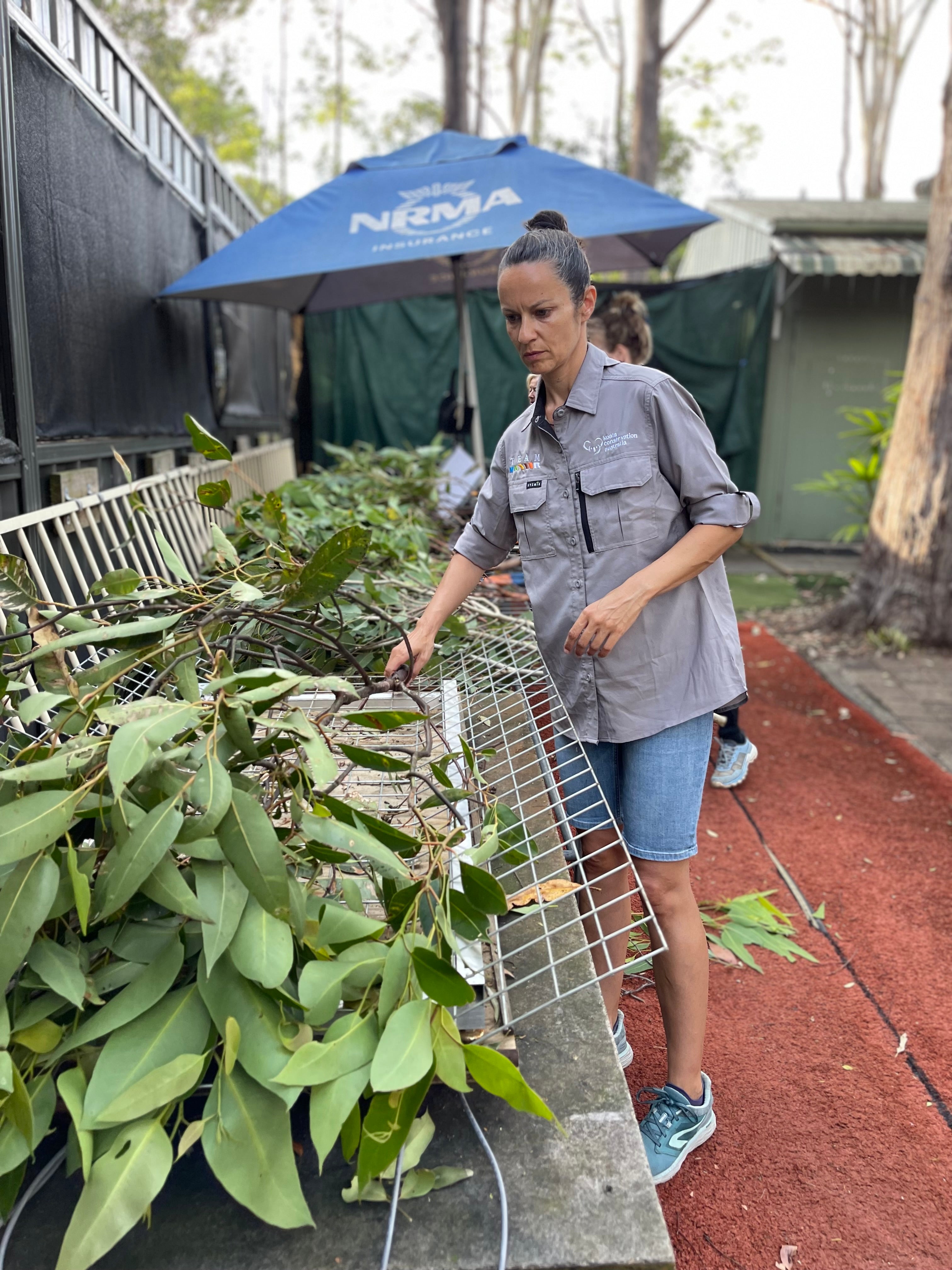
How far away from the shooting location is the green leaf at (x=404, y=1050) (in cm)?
121

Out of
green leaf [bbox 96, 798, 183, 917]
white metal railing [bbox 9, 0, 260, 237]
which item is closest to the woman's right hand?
green leaf [bbox 96, 798, 183, 917]

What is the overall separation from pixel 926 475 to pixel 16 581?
622cm

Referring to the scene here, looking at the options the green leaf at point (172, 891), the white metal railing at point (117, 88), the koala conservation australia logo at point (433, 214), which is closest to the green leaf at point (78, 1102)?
the green leaf at point (172, 891)

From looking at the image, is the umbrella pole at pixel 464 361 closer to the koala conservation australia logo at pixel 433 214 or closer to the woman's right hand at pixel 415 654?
the koala conservation australia logo at pixel 433 214

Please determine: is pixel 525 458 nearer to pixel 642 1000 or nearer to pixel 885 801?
pixel 642 1000

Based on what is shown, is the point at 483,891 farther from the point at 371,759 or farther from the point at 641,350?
the point at 641,350

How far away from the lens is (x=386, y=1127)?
1.23m

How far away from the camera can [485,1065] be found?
4.21 ft

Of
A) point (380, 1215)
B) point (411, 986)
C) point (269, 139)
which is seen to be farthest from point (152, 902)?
point (269, 139)

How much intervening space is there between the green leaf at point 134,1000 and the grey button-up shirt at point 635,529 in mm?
955

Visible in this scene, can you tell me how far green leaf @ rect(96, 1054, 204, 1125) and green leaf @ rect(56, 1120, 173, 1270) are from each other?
0.10ft

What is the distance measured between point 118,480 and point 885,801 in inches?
141

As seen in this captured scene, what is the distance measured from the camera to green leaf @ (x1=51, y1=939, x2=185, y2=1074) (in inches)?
50.6

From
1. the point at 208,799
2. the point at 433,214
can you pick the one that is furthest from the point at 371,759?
the point at 433,214
